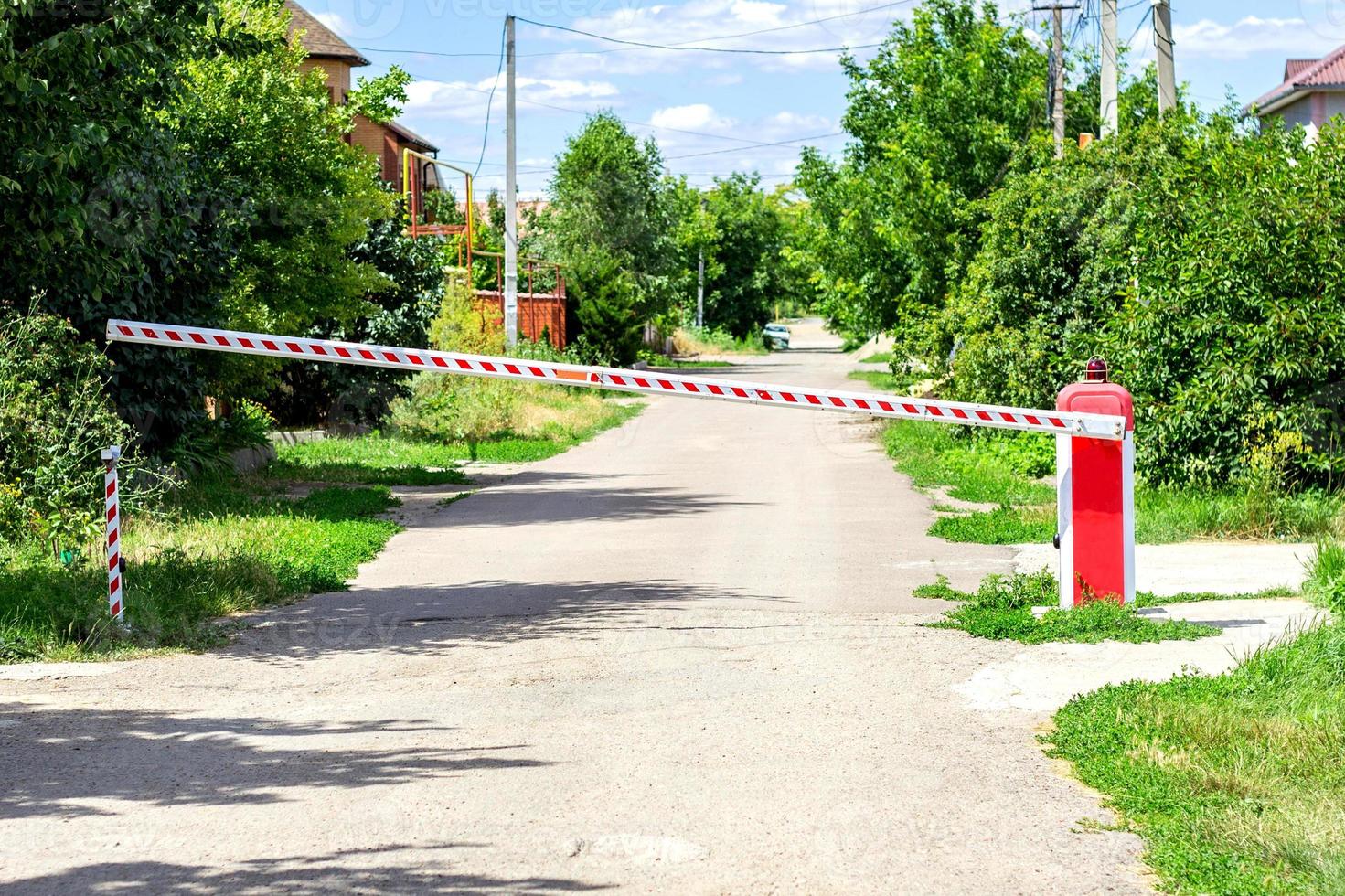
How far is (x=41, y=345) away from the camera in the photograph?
43.7 feet

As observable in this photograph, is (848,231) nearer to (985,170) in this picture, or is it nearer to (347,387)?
(985,170)

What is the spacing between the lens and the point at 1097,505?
1016cm

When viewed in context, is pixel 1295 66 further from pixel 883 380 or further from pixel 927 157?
pixel 927 157

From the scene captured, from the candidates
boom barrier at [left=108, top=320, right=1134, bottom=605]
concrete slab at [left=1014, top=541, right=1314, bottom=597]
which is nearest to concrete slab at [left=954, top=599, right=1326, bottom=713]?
boom barrier at [left=108, top=320, right=1134, bottom=605]

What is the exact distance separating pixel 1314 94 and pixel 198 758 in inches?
1987

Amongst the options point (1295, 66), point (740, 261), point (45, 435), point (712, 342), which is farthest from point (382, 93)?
point (740, 261)

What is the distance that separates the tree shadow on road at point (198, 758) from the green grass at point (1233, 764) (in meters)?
2.69

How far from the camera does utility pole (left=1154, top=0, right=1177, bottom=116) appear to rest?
62.4ft

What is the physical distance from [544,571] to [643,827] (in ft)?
24.3

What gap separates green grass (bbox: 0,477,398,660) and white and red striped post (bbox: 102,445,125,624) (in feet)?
0.31

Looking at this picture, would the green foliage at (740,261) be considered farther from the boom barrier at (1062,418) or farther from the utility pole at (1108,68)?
the boom barrier at (1062,418)

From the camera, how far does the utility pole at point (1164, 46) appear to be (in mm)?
19016

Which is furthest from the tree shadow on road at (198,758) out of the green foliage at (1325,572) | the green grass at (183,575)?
the green foliage at (1325,572)

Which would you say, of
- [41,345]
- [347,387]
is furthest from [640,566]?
[347,387]
